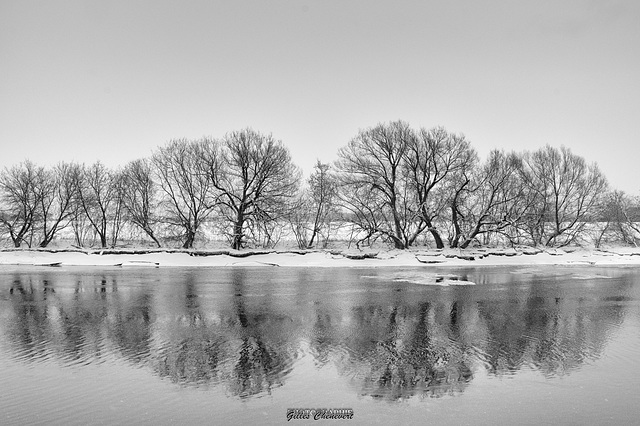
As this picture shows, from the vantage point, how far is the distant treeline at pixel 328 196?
136ft

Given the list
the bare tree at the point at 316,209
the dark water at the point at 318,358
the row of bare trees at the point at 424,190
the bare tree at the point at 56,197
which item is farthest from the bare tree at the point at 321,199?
the dark water at the point at 318,358

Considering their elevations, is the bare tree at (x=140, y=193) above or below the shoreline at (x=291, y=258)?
above

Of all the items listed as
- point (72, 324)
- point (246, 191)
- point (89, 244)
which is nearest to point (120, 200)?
point (89, 244)

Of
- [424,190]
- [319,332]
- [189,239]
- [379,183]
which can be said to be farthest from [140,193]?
[319,332]

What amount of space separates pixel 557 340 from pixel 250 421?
7.96m

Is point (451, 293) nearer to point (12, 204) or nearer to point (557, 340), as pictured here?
point (557, 340)

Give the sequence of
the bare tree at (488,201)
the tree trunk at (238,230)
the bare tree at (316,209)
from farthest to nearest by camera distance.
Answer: the bare tree at (316,209)
the bare tree at (488,201)
the tree trunk at (238,230)

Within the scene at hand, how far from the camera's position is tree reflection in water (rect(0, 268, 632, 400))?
26.6ft

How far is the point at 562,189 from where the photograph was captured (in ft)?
166

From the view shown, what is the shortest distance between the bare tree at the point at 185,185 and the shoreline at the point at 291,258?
554 cm

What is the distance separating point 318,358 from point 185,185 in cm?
3703

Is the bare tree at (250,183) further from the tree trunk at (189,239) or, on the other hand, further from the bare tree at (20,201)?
the bare tree at (20,201)

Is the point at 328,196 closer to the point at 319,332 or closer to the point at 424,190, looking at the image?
the point at 424,190

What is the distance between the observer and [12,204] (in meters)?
46.3
